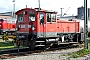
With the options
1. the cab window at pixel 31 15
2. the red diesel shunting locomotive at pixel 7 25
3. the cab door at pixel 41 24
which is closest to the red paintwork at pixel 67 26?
the cab door at pixel 41 24

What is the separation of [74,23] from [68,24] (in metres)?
1.01

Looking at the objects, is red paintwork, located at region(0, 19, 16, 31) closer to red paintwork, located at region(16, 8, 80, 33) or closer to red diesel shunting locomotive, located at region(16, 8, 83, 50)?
red paintwork, located at region(16, 8, 80, 33)

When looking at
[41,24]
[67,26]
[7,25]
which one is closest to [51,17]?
[41,24]

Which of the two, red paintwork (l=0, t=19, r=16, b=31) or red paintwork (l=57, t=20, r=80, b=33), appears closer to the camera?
red paintwork (l=57, t=20, r=80, b=33)

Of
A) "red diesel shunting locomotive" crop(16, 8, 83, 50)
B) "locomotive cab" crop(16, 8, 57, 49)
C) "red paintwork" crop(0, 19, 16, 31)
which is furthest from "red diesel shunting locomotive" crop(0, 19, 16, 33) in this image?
"locomotive cab" crop(16, 8, 57, 49)

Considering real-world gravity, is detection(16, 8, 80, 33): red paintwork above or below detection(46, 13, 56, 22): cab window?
below

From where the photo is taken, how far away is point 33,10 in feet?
48.5

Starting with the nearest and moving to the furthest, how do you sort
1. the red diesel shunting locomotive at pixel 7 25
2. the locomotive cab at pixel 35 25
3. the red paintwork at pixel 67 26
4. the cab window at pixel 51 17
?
the locomotive cab at pixel 35 25
the cab window at pixel 51 17
the red paintwork at pixel 67 26
the red diesel shunting locomotive at pixel 7 25

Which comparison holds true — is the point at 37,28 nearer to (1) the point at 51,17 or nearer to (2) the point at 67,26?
(1) the point at 51,17

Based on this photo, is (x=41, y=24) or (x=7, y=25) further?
(x=7, y=25)

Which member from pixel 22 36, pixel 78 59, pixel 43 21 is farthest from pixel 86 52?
pixel 22 36

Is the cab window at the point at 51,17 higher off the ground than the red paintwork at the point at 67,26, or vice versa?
the cab window at the point at 51,17

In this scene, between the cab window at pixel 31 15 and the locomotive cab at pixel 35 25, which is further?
the cab window at pixel 31 15

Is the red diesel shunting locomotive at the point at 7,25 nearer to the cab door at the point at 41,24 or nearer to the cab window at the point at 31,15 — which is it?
the cab window at the point at 31,15
